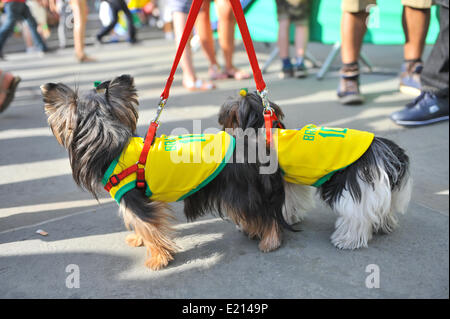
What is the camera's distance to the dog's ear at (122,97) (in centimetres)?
249

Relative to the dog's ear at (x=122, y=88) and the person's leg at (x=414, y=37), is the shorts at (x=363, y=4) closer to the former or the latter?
the person's leg at (x=414, y=37)

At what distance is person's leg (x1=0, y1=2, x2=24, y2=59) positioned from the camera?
8.34m

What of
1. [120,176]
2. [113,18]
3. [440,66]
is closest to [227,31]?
[440,66]

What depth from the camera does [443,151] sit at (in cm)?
411

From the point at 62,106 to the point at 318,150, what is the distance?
1.51m

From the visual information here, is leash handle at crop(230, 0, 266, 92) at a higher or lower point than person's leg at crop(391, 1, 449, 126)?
higher

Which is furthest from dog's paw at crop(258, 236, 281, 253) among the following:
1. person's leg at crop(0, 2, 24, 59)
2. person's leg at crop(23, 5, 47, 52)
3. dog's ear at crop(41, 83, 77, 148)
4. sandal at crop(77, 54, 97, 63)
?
person's leg at crop(23, 5, 47, 52)

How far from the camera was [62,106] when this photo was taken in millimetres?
2406

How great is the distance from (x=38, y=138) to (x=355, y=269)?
145 inches

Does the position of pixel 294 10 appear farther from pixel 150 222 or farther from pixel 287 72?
pixel 150 222

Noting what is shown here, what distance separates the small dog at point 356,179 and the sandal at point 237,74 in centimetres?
406

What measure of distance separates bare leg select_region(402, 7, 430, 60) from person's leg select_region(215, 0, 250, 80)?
2.37 metres

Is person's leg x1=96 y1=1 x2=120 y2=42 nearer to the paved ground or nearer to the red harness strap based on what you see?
the paved ground
